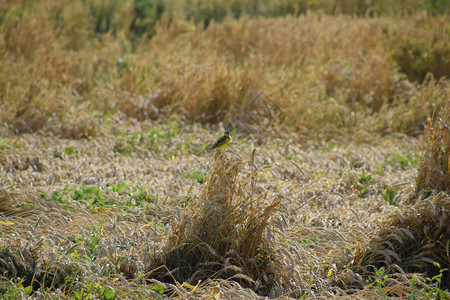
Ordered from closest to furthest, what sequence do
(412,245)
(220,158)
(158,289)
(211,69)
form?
(158,289) → (220,158) → (412,245) → (211,69)

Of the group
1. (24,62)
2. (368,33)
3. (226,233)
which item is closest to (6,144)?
(24,62)

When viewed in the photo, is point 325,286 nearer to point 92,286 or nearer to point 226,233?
point 226,233

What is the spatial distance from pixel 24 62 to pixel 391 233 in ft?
23.2

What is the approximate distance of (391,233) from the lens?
13.1ft

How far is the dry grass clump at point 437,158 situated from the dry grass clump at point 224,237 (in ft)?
5.03

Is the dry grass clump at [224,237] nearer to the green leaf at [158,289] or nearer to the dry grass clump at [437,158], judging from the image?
the green leaf at [158,289]

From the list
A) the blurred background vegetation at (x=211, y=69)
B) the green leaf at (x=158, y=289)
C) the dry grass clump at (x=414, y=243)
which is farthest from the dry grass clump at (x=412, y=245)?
the blurred background vegetation at (x=211, y=69)

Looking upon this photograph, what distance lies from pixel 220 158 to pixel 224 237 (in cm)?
58

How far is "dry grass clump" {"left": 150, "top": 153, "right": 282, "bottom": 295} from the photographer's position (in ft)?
12.0

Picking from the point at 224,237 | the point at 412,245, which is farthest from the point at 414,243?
the point at 224,237

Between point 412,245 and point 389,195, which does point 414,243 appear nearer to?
point 412,245

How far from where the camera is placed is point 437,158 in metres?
4.52

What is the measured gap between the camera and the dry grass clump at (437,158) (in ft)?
14.3

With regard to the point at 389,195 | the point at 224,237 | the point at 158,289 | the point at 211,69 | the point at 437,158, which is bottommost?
the point at 158,289
